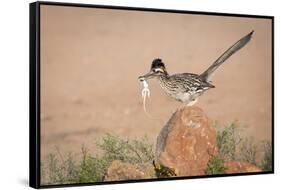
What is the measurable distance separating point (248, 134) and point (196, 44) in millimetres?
963

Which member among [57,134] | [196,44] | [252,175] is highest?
[196,44]

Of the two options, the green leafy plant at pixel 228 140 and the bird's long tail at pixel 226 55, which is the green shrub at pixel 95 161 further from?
the bird's long tail at pixel 226 55

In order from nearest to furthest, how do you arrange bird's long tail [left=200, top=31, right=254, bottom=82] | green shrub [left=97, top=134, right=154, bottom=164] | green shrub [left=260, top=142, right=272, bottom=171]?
1. green shrub [left=97, top=134, right=154, bottom=164]
2. bird's long tail [left=200, top=31, right=254, bottom=82]
3. green shrub [left=260, top=142, right=272, bottom=171]

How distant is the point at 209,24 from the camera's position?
5.93m

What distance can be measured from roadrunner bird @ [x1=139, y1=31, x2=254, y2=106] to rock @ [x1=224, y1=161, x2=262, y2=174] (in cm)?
67

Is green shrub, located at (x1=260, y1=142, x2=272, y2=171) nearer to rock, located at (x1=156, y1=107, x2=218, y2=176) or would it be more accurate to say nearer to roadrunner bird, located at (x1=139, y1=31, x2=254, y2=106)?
rock, located at (x1=156, y1=107, x2=218, y2=176)

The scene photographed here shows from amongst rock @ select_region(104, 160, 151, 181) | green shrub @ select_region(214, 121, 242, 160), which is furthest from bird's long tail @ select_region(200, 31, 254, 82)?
rock @ select_region(104, 160, 151, 181)

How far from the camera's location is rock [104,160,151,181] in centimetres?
550

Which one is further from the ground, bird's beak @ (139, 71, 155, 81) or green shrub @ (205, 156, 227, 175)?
bird's beak @ (139, 71, 155, 81)

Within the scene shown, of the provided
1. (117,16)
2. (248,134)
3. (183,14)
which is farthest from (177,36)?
(248,134)

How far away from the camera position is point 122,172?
5535 millimetres

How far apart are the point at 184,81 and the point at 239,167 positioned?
0.96m

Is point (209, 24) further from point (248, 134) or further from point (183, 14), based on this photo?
point (248, 134)

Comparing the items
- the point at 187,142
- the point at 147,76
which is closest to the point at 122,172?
the point at 187,142
